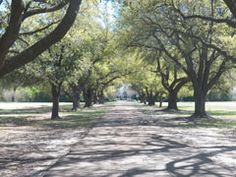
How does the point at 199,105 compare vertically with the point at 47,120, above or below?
above

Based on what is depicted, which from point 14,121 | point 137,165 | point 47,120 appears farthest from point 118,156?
point 47,120

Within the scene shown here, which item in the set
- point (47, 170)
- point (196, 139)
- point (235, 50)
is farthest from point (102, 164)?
point (235, 50)

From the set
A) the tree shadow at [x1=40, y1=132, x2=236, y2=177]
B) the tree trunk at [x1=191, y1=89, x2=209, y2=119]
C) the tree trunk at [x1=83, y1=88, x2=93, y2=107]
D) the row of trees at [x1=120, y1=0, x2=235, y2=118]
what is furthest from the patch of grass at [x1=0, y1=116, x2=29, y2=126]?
the tree trunk at [x1=83, y1=88, x2=93, y2=107]

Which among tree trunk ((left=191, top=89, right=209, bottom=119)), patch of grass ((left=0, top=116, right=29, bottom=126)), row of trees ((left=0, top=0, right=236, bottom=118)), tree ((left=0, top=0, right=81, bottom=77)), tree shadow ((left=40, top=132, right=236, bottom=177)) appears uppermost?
row of trees ((left=0, top=0, right=236, bottom=118))

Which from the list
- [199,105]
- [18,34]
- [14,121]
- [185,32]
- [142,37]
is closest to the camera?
[18,34]

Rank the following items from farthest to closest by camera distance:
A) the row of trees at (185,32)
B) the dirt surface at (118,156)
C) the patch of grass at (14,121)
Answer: the row of trees at (185,32) < the patch of grass at (14,121) < the dirt surface at (118,156)

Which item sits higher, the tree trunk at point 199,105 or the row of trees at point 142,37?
the row of trees at point 142,37

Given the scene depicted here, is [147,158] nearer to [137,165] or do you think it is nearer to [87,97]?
[137,165]

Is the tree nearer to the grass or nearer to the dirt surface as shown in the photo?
the dirt surface

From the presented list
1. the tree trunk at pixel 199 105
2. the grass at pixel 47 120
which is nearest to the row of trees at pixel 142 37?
the tree trunk at pixel 199 105

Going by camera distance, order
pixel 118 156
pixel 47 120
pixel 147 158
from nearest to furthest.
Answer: pixel 147 158 < pixel 118 156 < pixel 47 120

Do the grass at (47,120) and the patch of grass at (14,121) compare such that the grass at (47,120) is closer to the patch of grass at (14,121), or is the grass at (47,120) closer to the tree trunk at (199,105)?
the patch of grass at (14,121)

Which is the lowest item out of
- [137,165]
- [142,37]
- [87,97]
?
[137,165]

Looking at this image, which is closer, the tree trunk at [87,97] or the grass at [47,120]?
the grass at [47,120]
